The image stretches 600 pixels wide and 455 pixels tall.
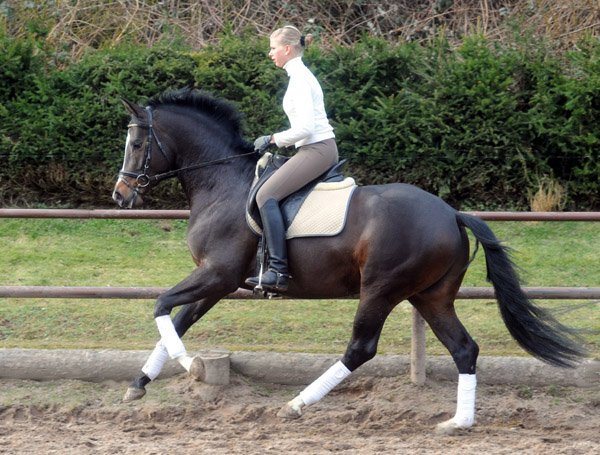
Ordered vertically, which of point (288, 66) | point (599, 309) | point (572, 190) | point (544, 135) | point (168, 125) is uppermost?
point (288, 66)

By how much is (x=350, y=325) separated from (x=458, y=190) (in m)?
3.37

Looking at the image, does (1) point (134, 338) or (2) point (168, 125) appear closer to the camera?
(2) point (168, 125)

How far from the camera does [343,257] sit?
4691 millimetres

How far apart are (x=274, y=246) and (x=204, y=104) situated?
4.03 feet

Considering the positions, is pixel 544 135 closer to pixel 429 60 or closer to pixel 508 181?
pixel 508 181

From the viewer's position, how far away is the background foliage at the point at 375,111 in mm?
8938

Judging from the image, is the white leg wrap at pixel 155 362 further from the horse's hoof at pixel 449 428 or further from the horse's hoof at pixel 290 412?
the horse's hoof at pixel 449 428

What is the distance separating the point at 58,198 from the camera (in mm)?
9633

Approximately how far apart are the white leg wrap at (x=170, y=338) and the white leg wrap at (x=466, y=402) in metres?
1.75

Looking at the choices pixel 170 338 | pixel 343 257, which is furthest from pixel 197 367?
pixel 343 257

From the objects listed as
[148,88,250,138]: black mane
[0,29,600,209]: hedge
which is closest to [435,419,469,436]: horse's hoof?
[148,88,250,138]: black mane

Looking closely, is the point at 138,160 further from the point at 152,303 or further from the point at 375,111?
the point at 375,111

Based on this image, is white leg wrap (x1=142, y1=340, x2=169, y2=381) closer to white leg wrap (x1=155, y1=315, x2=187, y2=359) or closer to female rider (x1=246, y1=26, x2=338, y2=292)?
white leg wrap (x1=155, y1=315, x2=187, y2=359)

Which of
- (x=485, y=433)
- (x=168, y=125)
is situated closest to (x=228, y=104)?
(x=168, y=125)
